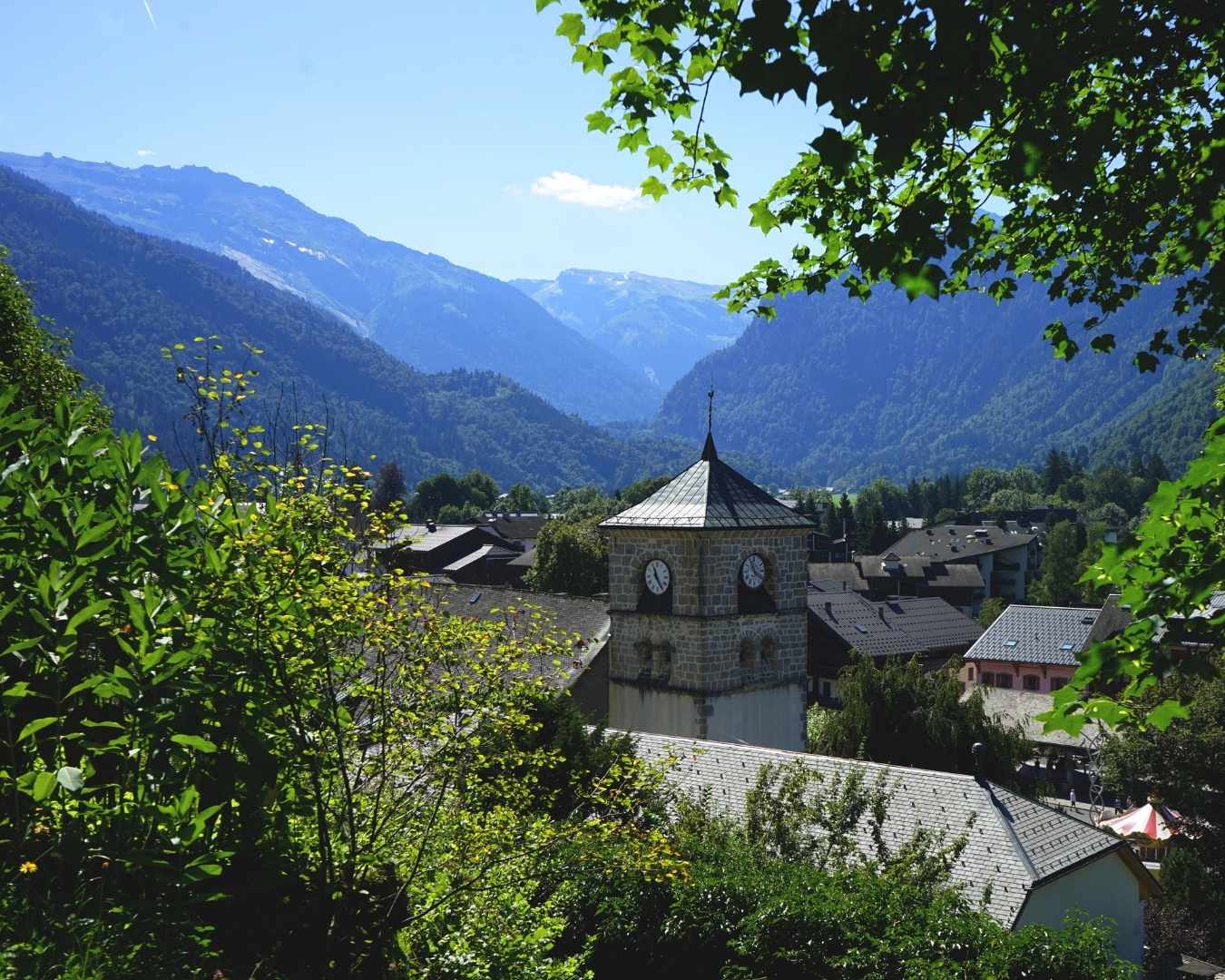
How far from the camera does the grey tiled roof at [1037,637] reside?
47.6m

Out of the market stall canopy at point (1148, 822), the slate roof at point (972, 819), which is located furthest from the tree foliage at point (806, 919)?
the market stall canopy at point (1148, 822)

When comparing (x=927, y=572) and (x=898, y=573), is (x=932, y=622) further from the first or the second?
(x=927, y=572)

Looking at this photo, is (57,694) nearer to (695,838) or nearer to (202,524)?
(202,524)

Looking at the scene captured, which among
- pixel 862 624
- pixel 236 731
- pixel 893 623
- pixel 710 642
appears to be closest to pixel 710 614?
pixel 710 642

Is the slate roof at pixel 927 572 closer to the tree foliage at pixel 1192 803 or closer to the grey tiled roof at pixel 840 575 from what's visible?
the grey tiled roof at pixel 840 575

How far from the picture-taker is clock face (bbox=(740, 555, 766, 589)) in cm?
2131

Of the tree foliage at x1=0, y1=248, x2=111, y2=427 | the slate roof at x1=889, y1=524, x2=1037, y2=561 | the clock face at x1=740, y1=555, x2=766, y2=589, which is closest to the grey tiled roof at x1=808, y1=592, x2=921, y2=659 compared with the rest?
the clock face at x1=740, y1=555, x2=766, y2=589

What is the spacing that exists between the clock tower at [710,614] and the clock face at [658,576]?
2cm

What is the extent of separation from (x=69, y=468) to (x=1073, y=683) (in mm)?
5041

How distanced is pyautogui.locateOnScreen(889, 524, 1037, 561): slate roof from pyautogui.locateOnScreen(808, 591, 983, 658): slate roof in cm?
3137

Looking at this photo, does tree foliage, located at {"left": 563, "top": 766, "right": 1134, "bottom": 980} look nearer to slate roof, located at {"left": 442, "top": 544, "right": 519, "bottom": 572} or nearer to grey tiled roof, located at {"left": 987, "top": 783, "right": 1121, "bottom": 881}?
grey tiled roof, located at {"left": 987, "top": 783, "right": 1121, "bottom": 881}

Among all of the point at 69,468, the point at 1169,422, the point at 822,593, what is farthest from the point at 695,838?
the point at 1169,422

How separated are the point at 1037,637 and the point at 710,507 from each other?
107ft

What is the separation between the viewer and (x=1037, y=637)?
48.8 m
